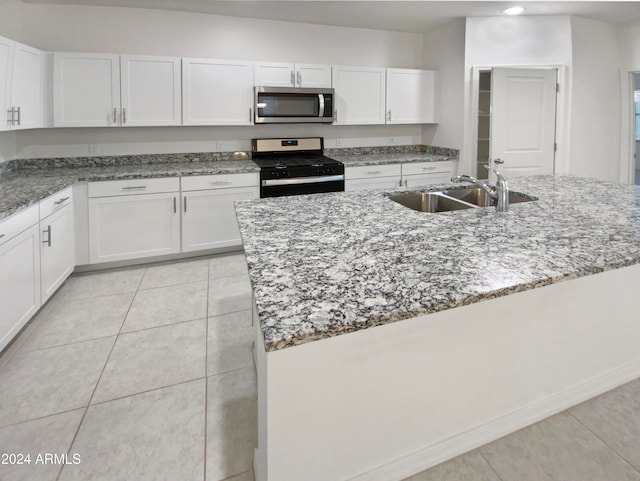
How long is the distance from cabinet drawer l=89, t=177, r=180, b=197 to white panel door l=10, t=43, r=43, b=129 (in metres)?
0.65

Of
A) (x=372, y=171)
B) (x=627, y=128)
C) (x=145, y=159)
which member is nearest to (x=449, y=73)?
(x=372, y=171)

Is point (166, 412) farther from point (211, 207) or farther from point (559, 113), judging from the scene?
point (559, 113)

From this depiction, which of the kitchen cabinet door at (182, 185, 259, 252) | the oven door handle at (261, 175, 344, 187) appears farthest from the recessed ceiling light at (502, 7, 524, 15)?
the kitchen cabinet door at (182, 185, 259, 252)

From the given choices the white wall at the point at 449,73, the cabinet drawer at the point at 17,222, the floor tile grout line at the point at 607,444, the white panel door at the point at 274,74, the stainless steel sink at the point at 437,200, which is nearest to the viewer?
the floor tile grout line at the point at 607,444

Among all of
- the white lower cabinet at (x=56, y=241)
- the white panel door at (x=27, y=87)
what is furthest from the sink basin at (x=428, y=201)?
the white panel door at (x=27, y=87)

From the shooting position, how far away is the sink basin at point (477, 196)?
8.02 feet

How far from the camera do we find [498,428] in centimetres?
152

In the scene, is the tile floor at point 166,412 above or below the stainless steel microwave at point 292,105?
below

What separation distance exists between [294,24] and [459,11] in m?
1.73

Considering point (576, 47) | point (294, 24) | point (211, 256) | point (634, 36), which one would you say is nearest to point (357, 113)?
point (294, 24)

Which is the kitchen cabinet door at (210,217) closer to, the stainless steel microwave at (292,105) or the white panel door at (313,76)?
the stainless steel microwave at (292,105)

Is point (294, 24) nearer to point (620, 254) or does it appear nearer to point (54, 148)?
point (54, 148)

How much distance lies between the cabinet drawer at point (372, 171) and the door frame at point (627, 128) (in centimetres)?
285

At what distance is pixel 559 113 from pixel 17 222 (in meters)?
5.06
